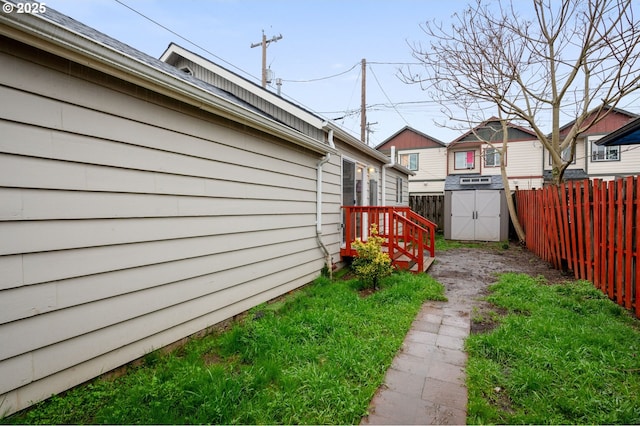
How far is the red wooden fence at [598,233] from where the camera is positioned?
3479mm

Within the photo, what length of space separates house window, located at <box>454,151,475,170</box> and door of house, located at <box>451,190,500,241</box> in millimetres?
8487

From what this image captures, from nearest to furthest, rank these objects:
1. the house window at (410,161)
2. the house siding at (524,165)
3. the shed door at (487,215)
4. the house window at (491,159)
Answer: the shed door at (487,215) < the house siding at (524,165) < the house window at (491,159) < the house window at (410,161)

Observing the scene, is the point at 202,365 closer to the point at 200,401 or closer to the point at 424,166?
the point at 200,401

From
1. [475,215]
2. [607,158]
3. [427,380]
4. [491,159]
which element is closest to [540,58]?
[475,215]

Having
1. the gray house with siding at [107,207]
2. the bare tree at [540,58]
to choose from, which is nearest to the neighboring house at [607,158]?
the bare tree at [540,58]

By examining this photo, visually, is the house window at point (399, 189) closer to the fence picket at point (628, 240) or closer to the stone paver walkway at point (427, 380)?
the fence picket at point (628, 240)

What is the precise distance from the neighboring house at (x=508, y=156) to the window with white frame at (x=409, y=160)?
2.11 meters

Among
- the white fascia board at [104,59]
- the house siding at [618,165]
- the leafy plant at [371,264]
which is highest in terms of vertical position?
the house siding at [618,165]

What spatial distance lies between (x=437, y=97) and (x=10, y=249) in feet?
28.8

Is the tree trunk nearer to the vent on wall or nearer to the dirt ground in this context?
the dirt ground

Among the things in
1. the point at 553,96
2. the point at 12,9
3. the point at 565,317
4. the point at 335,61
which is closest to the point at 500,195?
the point at 553,96

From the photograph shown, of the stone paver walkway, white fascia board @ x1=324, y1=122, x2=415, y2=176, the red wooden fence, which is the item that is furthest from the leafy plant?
the red wooden fence

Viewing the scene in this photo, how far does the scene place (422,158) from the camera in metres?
19.5

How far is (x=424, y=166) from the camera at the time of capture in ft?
63.8
